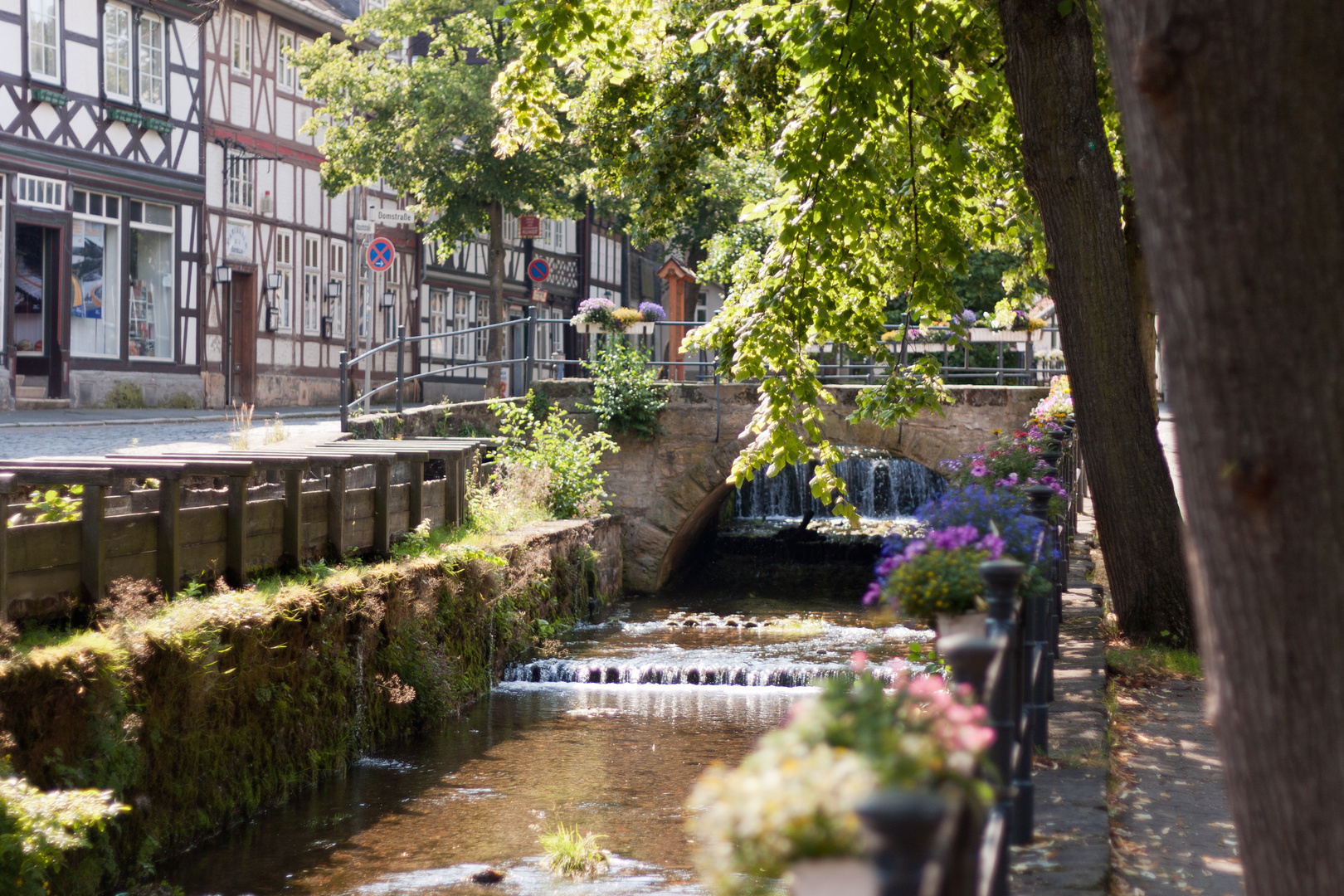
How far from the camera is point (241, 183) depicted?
25.2 metres

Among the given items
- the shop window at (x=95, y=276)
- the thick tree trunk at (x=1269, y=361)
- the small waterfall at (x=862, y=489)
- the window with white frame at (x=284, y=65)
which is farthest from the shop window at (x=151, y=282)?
the thick tree trunk at (x=1269, y=361)

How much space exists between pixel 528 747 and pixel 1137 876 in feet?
20.6

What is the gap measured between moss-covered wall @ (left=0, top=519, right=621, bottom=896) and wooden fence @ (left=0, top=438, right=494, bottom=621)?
0.98 feet

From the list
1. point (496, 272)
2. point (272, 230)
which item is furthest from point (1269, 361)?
point (496, 272)

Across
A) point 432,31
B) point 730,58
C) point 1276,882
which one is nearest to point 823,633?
point 730,58

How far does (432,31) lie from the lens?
2688cm

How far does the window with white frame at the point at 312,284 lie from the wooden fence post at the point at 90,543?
69.9 feet

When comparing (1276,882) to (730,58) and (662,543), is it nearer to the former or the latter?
(730,58)

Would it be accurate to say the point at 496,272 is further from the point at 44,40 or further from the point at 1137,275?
the point at 1137,275

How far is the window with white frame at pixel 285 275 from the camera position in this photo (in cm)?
2639

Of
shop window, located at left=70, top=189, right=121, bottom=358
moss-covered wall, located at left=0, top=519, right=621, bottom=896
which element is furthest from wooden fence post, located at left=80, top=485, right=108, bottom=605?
shop window, located at left=70, top=189, right=121, bottom=358

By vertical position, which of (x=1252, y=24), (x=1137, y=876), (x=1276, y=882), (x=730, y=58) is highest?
(x=730, y=58)

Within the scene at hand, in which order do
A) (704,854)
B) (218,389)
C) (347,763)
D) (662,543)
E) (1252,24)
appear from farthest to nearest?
(218,389) < (662,543) < (347,763) < (1252,24) < (704,854)

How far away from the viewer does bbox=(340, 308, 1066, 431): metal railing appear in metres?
15.0
